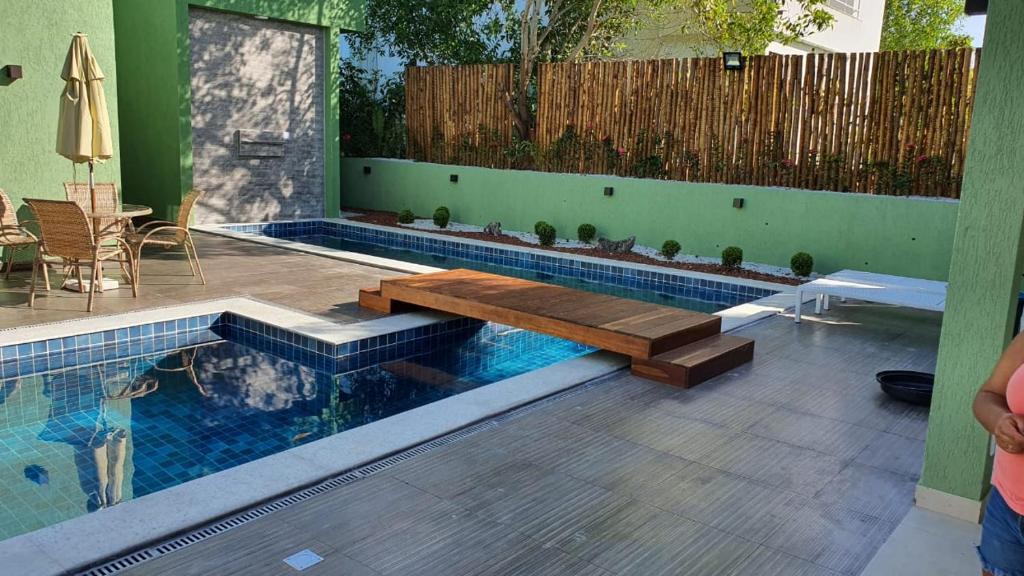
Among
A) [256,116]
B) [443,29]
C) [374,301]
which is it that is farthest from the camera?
[443,29]

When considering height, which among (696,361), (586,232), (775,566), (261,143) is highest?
(261,143)

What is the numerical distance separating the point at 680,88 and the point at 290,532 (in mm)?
9380

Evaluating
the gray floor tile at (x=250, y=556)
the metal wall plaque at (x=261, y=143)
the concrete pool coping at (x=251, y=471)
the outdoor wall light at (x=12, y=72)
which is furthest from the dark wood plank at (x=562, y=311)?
the metal wall plaque at (x=261, y=143)

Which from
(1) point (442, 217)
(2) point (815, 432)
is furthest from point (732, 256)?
(2) point (815, 432)

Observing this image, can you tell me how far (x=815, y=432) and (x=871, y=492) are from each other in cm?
75

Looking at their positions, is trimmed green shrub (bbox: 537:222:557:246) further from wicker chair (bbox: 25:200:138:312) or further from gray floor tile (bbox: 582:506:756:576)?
gray floor tile (bbox: 582:506:756:576)

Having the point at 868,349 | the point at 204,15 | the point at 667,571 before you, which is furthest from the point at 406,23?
the point at 667,571

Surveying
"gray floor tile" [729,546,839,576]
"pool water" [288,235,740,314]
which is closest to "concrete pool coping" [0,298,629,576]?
"gray floor tile" [729,546,839,576]

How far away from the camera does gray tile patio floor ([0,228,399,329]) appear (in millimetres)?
6449

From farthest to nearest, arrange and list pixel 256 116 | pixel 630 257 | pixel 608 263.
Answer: pixel 256 116
pixel 630 257
pixel 608 263

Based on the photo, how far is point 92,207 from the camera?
7.12 metres

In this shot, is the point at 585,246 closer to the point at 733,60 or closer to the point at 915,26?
the point at 733,60

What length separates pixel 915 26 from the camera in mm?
23156

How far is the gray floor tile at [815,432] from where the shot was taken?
418 centimetres
